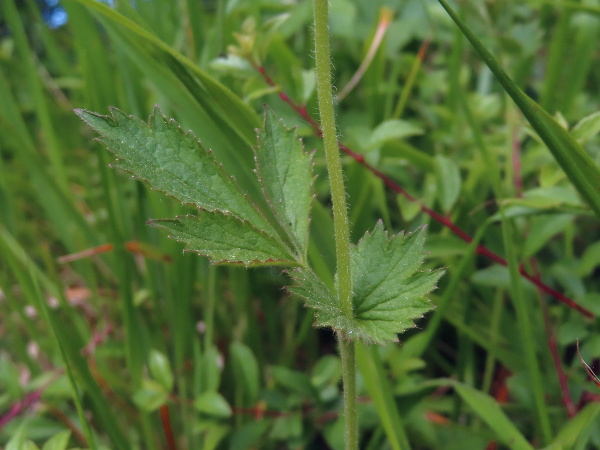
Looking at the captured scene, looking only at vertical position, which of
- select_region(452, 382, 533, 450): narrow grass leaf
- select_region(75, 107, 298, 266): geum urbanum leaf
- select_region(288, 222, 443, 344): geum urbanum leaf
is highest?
select_region(75, 107, 298, 266): geum urbanum leaf

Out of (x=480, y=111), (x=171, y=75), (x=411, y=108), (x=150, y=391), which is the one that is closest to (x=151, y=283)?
(x=150, y=391)

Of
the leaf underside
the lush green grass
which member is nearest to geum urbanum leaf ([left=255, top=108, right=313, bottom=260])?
the leaf underside

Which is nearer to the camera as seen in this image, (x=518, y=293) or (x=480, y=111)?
(x=518, y=293)

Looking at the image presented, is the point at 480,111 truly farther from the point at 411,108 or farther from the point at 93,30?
the point at 93,30

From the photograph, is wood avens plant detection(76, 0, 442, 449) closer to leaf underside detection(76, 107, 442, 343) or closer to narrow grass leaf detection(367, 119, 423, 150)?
leaf underside detection(76, 107, 442, 343)

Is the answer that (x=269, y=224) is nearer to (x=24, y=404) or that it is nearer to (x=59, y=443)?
(x=59, y=443)

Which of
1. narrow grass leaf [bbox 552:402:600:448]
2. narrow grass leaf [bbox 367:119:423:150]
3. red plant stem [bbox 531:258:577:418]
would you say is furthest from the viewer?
narrow grass leaf [bbox 367:119:423:150]

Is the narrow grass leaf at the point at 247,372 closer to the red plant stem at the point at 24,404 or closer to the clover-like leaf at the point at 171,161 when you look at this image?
the red plant stem at the point at 24,404
